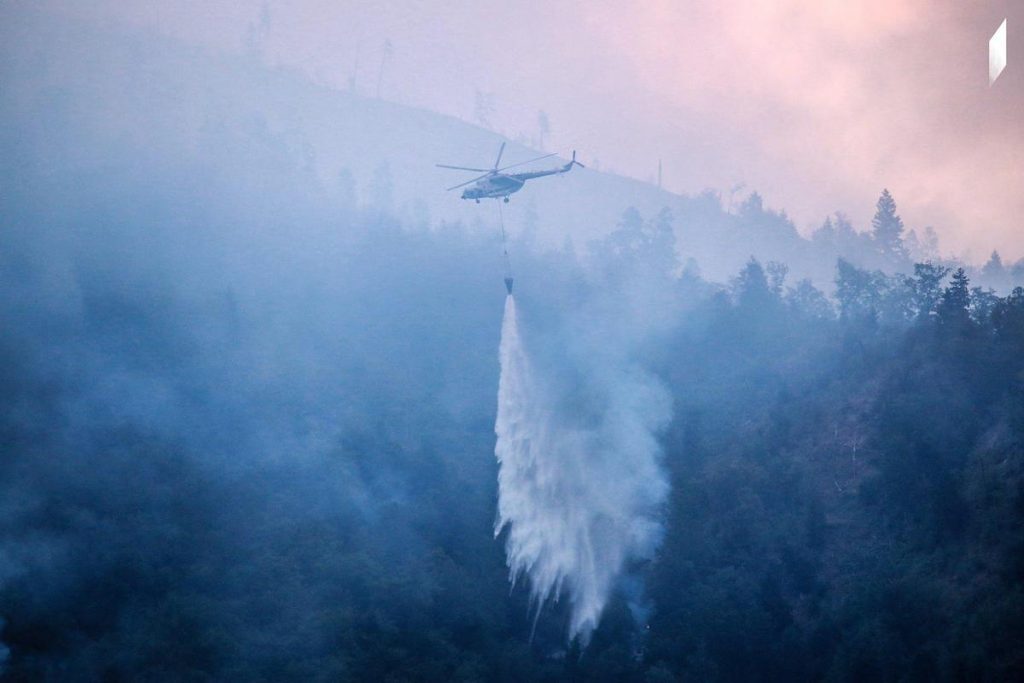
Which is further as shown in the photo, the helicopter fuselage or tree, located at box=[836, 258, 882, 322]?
tree, located at box=[836, 258, 882, 322]

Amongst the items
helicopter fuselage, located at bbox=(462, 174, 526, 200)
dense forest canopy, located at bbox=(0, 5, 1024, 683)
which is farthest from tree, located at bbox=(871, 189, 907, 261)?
helicopter fuselage, located at bbox=(462, 174, 526, 200)

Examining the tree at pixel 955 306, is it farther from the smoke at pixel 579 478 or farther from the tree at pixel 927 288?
the smoke at pixel 579 478

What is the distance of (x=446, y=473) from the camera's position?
200ft

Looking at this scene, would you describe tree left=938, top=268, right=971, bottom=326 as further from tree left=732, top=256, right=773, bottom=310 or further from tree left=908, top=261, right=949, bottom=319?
tree left=732, top=256, right=773, bottom=310

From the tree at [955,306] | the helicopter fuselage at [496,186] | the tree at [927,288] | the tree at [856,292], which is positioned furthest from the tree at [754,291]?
the helicopter fuselage at [496,186]

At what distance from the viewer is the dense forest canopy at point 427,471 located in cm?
4266

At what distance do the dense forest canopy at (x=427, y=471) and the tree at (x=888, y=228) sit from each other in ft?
185

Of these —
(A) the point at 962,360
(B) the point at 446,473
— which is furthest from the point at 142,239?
(A) the point at 962,360

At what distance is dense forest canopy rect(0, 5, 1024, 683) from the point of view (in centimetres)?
4266

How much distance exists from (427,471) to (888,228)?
113393mm

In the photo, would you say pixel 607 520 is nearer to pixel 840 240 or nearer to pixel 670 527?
pixel 670 527

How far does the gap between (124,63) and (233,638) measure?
157523 mm

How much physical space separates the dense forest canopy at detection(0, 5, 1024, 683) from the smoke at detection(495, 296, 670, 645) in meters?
1.59

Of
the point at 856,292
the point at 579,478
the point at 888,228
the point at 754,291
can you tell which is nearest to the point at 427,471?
the point at 579,478
